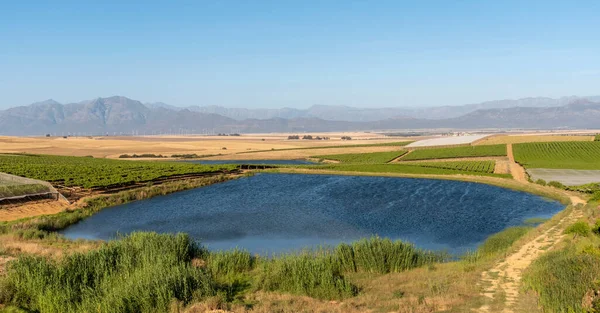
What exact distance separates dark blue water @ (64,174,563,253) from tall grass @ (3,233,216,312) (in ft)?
36.6

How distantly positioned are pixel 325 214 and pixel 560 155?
236ft

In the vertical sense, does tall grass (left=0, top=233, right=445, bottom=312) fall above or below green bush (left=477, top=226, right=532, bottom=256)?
above

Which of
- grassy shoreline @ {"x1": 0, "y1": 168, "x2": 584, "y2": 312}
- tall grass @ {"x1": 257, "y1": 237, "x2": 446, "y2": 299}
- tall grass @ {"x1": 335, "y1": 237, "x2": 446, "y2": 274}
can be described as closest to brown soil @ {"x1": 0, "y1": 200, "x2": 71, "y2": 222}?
grassy shoreline @ {"x1": 0, "y1": 168, "x2": 584, "y2": 312}

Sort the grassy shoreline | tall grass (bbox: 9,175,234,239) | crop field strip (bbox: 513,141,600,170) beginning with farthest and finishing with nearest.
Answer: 1. crop field strip (bbox: 513,141,600,170)
2. tall grass (bbox: 9,175,234,239)
3. the grassy shoreline

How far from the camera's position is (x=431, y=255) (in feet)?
77.6

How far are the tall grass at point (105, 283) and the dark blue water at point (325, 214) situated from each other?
36.6ft

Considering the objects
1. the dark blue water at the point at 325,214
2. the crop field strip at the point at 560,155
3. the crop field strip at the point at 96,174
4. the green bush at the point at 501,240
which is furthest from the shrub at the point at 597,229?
the crop field strip at the point at 560,155

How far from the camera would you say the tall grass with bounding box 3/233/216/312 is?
14438 mm

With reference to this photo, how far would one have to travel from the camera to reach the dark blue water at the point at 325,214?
3281 cm

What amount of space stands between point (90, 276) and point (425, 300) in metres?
13.7

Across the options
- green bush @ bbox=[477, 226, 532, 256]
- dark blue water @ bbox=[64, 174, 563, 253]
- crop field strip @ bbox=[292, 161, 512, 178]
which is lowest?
dark blue water @ bbox=[64, 174, 563, 253]

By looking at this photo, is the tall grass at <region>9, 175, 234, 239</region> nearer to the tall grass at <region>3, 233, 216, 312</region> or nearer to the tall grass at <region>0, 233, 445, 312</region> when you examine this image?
the tall grass at <region>0, 233, 445, 312</region>

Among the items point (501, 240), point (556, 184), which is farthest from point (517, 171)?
point (501, 240)

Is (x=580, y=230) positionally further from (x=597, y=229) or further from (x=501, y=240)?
(x=501, y=240)
